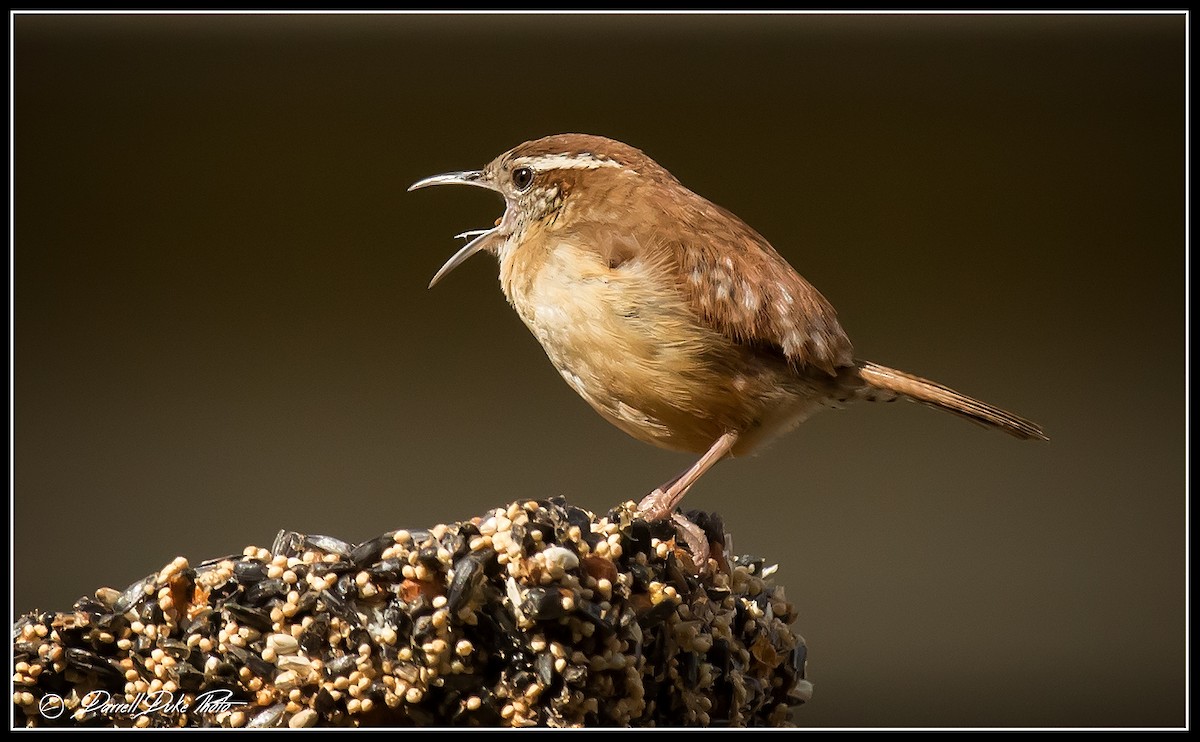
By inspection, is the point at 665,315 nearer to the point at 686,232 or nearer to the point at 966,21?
the point at 686,232

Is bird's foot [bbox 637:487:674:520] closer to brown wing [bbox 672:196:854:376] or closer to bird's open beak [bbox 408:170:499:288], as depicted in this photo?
brown wing [bbox 672:196:854:376]

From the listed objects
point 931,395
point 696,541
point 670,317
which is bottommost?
point 696,541

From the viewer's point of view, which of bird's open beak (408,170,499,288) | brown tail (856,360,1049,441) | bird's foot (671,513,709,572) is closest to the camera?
bird's foot (671,513,709,572)

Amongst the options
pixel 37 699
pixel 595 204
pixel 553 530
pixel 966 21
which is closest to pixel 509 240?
pixel 595 204

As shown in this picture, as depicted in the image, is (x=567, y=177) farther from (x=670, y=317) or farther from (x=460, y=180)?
(x=670, y=317)

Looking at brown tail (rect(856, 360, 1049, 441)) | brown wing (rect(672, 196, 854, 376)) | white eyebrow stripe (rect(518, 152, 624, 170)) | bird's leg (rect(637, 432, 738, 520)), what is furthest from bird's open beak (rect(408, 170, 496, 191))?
brown tail (rect(856, 360, 1049, 441))

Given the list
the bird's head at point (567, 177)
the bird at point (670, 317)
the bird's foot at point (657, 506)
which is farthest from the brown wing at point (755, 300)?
the bird's foot at point (657, 506)

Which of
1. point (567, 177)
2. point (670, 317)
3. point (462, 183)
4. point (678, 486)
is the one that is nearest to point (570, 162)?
point (567, 177)

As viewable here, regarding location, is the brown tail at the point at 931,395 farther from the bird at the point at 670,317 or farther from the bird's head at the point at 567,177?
the bird's head at the point at 567,177
